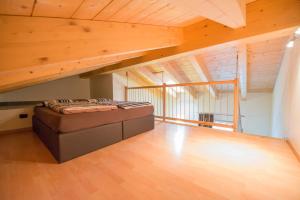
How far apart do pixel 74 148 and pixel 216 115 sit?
15.4 ft

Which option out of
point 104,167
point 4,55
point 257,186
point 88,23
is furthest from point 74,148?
point 257,186

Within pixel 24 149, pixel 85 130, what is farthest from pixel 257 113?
pixel 24 149

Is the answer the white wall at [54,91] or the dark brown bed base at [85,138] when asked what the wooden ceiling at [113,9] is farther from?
the white wall at [54,91]

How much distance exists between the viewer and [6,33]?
87 centimetres

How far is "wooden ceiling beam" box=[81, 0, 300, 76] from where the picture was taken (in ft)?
5.27

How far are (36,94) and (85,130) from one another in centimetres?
392

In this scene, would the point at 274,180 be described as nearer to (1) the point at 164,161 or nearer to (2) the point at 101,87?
(1) the point at 164,161

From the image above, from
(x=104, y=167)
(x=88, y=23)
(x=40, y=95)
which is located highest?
(x=88, y=23)

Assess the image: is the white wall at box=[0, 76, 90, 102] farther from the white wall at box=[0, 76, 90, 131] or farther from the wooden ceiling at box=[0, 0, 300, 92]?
the wooden ceiling at box=[0, 0, 300, 92]

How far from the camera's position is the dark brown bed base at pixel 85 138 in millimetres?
1703

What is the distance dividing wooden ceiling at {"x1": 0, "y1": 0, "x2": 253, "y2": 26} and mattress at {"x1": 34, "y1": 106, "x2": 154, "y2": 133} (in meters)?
1.11

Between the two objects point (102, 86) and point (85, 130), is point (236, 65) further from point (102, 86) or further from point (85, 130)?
point (102, 86)

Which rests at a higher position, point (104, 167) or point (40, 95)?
point (40, 95)

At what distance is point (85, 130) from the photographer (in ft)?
6.23
